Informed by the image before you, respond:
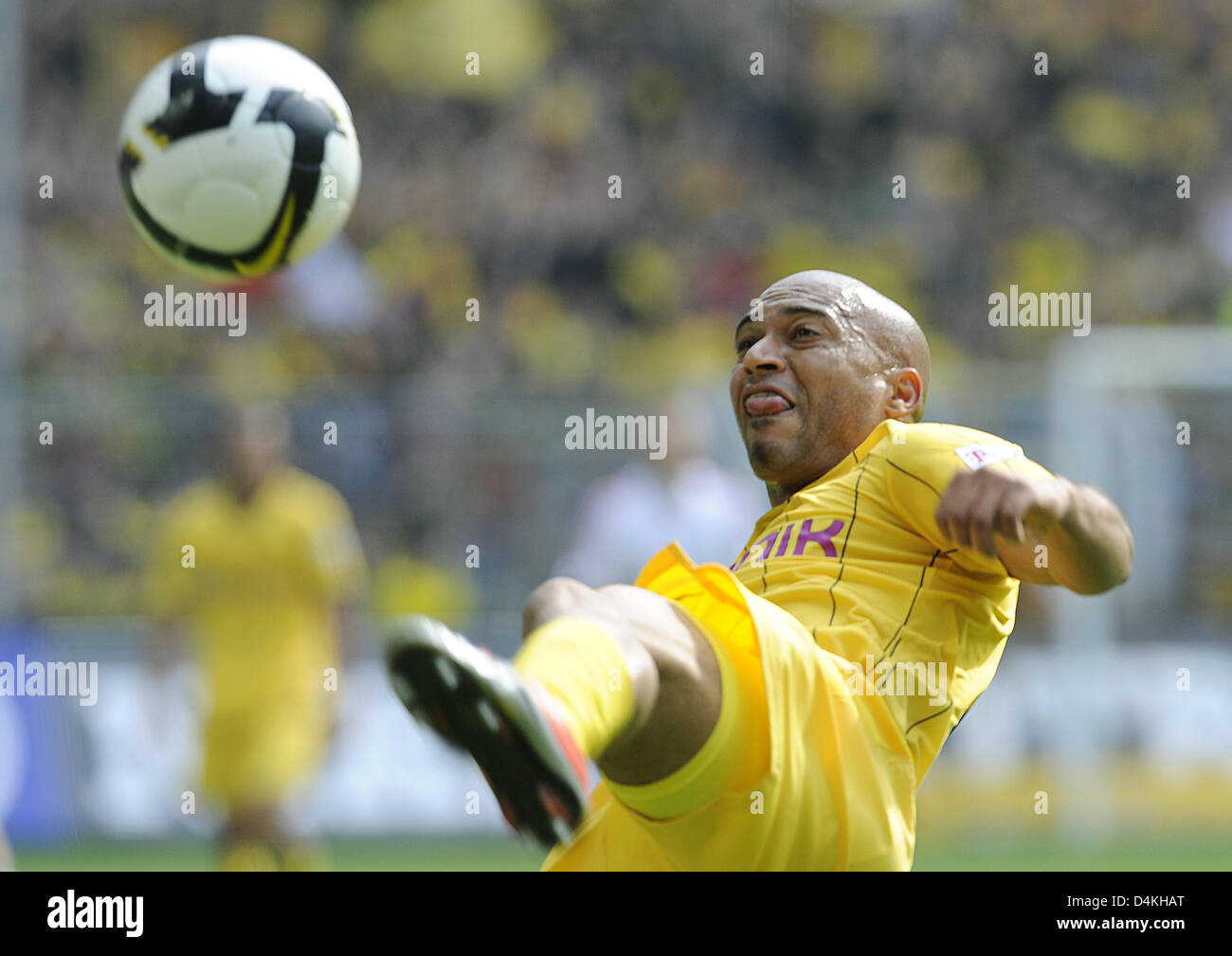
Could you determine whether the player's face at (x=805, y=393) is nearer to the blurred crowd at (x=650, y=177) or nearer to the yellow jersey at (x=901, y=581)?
the yellow jersey at (x=901, y=581)

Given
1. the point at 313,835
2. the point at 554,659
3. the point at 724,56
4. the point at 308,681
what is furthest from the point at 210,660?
the point at 724,56

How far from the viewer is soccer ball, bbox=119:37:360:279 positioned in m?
4.39

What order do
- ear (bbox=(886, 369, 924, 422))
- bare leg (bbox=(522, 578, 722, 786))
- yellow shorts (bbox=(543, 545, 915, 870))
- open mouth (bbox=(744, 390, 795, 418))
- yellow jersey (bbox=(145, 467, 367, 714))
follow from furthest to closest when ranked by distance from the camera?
yellow jersey (bbox=(145, 467, 367, 714)) → ear (bbox=(886, 369, 924, 422)) → open mouth (bbox=(744, 390, 795, 418)) → yellow shorts (bbox=(543, 545, 915, 870)) → bare leg (bbox=(522, 578, 722, 786))

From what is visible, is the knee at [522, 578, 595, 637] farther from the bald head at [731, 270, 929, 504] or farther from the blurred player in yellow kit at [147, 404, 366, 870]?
the blurred player in yellow kit at [147, 404, 366, 870]

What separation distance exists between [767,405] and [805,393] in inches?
4.0

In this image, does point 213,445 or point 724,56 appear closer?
point 213,445

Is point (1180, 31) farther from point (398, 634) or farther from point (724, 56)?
point (398, 634)

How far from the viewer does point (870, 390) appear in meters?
4.12

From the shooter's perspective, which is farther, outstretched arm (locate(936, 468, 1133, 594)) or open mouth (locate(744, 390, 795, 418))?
open mouth (locate(744, 390, 795, 418))

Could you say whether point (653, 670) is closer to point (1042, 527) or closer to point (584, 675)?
point (584, 675)

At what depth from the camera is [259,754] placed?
834cm

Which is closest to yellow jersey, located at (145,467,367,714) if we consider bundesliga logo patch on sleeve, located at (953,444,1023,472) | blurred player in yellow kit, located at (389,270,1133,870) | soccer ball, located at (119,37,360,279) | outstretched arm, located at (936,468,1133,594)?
soccer ball, located at (119,37,360,279)

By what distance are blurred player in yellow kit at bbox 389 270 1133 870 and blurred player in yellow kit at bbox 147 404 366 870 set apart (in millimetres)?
4763

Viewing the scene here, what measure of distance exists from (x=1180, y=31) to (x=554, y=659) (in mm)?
13727
